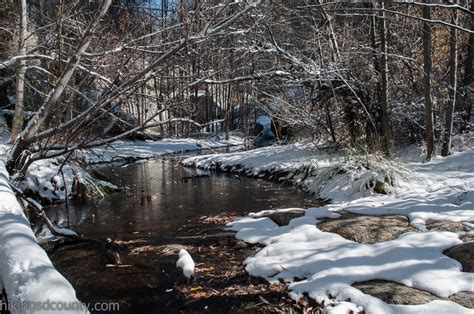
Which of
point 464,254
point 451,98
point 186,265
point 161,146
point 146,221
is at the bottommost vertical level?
point 146,221

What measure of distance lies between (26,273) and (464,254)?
3.43 m

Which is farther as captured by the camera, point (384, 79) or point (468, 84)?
point (468, 84)

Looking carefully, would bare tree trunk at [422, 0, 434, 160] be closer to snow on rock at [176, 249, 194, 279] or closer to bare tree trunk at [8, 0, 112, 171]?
snow on rock at [176, 249, 194, 279]

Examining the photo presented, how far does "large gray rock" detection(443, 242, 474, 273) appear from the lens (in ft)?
11.0

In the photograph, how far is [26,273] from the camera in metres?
2.06

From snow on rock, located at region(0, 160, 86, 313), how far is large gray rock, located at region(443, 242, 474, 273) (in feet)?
9.99

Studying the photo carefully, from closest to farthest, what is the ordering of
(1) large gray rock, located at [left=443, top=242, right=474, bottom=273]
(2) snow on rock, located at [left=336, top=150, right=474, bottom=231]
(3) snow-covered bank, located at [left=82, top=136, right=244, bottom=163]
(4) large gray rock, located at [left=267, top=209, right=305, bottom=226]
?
(1) large gray rock, located at [left=443, top=242, right=474, bottom=273] < (2) snow on rock, located at [left=336, top=150, right=474, bottom=231] < (4) large gray rock, located at [left=267, top=209, right=305, bottom=226] < (3) snow-covered bank, located at [left=82, top=136, right=244, bottom=163]

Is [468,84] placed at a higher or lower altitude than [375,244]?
higher

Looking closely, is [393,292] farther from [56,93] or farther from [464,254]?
[56,93]

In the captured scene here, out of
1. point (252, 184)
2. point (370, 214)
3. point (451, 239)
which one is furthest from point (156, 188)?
point (451, 239)

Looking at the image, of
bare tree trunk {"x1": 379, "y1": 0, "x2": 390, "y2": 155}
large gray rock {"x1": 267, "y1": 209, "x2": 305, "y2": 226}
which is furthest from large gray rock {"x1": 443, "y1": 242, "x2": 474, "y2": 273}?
bare tree trunk {"x1": 379, "y1": 0, "x2": 390, "y2": 155}

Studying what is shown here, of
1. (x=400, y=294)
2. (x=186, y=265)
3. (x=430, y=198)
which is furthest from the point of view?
(x=430, y=198)

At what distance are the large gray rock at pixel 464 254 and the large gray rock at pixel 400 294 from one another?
1.50 ft

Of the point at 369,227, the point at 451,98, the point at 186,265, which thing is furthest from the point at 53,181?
the point at 451,98
